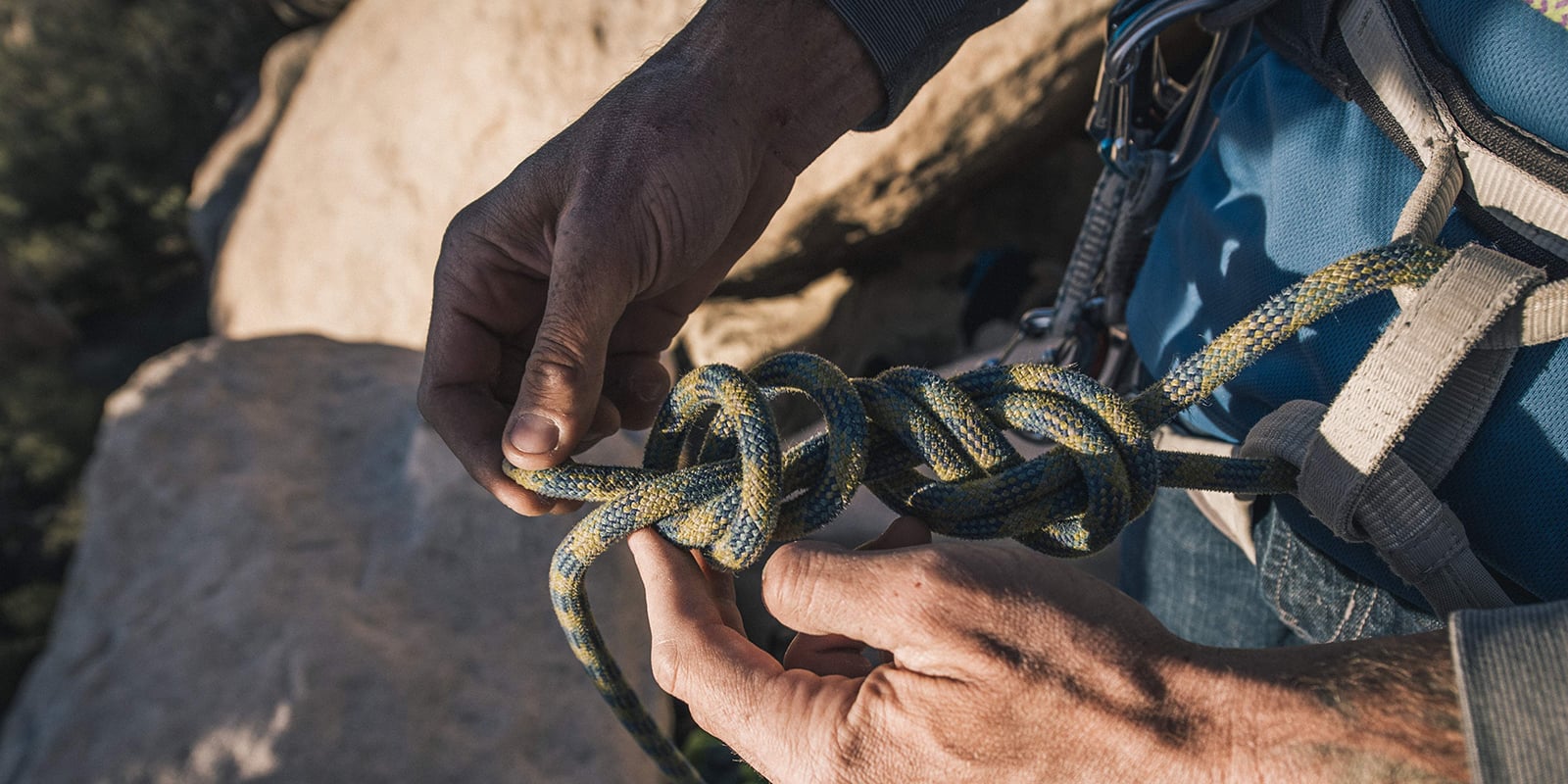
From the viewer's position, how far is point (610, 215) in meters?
0.89

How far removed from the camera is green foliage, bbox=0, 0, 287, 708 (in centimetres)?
522

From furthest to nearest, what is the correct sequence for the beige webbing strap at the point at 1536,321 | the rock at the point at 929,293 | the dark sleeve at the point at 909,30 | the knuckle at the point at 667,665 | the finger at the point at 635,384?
1. the rock at the point at 929,293
2. the finger at the point at 635,384
3. the dark sleeve at the point at 909,30
4. the knuckle at the point at 667,665
5. the beige webbing strap at the point at 1536,321

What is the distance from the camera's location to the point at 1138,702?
2.06 feet

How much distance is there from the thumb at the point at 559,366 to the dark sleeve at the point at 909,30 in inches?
17.1

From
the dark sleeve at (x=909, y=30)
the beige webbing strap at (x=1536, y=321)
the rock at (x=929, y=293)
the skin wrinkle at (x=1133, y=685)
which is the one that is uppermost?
the dark sleeve at (x=909, y=30)

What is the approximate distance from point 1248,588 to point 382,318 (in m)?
2.73

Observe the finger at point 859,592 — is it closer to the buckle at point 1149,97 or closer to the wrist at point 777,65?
the wrist at point 777,65

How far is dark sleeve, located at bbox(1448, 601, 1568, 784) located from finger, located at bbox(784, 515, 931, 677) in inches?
15.7

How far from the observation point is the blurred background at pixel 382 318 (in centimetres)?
174

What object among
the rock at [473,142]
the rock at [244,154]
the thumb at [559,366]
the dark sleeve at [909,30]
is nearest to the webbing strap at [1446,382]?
the dark sleeve at [909,30]

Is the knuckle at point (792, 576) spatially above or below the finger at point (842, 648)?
above

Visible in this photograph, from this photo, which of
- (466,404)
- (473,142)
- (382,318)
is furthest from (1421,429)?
(382,318)

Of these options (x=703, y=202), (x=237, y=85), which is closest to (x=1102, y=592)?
(x=703, y=202)

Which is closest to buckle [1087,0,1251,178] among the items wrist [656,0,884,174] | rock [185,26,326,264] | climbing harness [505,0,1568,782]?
climbing harness [505,0,1568,782]
